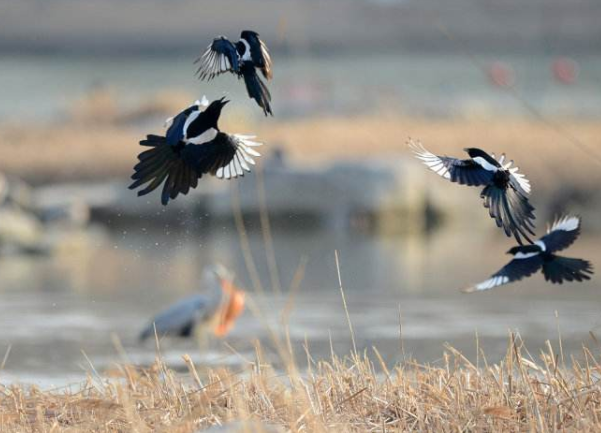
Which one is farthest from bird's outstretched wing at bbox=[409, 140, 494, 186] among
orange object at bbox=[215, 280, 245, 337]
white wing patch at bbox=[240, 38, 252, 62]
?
orange object at bbox=[215, 280, 245, 337]

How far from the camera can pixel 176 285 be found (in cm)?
1222

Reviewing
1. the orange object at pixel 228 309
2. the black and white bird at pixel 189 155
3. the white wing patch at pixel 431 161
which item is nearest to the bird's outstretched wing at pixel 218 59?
the black and white bird at pixel 189 155

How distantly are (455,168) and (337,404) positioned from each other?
932 mm

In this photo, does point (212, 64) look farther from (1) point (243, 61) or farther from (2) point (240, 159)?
(2) point (240, 159)

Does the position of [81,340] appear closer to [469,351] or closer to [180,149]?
[469,351]

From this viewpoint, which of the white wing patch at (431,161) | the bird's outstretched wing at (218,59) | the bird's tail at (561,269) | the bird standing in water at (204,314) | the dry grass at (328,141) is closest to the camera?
the white wing patch at (431,161)

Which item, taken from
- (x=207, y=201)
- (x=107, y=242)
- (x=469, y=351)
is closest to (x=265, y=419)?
(x=469, y=351)

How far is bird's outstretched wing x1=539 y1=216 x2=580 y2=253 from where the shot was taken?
4.80 meters

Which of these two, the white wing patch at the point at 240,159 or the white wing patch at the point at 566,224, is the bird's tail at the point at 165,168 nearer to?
the white wing patch at the point at 240,159

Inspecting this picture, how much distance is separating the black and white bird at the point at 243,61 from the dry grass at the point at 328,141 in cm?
1471

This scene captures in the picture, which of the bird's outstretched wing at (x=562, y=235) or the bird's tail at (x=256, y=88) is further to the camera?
the bird's outstretched wing at (x=562, y=235)

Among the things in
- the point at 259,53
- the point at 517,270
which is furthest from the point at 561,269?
the point at 259,53

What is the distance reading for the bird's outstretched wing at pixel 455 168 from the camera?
444 cm

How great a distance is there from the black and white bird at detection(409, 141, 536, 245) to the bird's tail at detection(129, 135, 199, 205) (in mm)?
721
